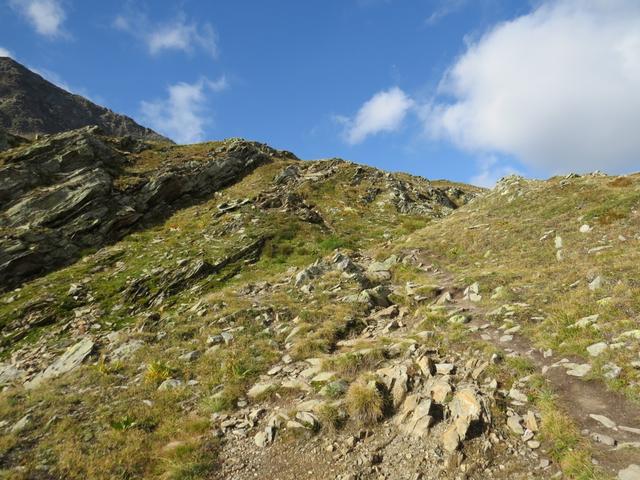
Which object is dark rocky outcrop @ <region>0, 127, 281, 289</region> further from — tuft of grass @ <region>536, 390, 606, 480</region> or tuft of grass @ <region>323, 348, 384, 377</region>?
tuft of grass @ <region>536, 390, 606, 480</region>

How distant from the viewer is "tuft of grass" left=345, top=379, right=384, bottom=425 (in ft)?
30.9

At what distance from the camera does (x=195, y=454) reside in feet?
29.5

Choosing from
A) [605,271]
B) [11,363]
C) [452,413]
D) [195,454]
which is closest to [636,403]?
[452,413]

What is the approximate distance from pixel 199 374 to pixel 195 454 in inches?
153

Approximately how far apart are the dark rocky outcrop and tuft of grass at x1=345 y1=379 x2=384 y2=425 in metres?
23.5

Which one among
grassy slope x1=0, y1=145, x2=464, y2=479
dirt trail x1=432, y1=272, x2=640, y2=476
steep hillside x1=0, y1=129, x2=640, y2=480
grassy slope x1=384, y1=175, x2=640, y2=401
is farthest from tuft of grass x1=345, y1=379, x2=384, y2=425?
grassy slope x1=384, y1=175, x2=640, y2=401

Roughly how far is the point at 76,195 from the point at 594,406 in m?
35.0

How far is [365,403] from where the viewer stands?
31.7 ft

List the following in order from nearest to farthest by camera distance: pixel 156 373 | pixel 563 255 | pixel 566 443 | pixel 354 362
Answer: pixel 566 443 < pixel 354 362 < pixel 156 373 < pixel 563 255

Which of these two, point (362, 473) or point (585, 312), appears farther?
point (585, 312)

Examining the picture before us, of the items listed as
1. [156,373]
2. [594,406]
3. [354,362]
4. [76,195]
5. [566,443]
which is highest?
[76,195]

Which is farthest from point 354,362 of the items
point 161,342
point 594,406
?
point 161,342

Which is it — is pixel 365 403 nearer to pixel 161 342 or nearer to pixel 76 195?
pixel 161 342

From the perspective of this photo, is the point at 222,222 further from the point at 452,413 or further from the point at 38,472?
the point at 452,413
